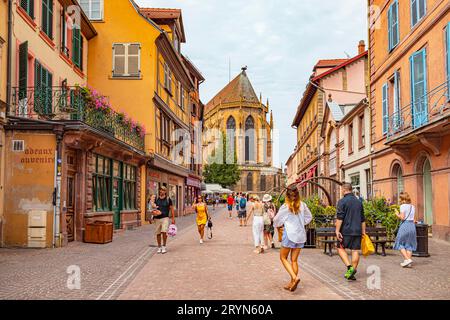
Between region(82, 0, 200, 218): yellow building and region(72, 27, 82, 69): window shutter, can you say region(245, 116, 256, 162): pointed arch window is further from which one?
region(72, 27, 82, 69): window shutter

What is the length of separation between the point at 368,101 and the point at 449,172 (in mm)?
8192

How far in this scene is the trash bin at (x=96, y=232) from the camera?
15719 millimetres

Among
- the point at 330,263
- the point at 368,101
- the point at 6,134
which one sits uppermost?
the point at 368,101

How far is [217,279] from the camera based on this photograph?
884 cm

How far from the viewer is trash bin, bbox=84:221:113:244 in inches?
619

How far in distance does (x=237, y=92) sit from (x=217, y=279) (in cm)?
9255

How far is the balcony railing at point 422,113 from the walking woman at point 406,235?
3.20 meters

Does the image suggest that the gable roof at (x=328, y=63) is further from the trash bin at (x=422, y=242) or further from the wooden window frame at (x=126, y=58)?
the trash bin at (x=422, y=242)

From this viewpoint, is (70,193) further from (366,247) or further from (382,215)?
(366,247)

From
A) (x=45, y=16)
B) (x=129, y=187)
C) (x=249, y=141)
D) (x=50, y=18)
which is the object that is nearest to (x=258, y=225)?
(x=45, y=16)

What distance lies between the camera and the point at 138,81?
2586 centimetres

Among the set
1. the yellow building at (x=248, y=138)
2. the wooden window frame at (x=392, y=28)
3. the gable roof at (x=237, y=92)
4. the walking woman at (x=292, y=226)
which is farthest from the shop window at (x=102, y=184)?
the gable roof at (x=237, y=92)
